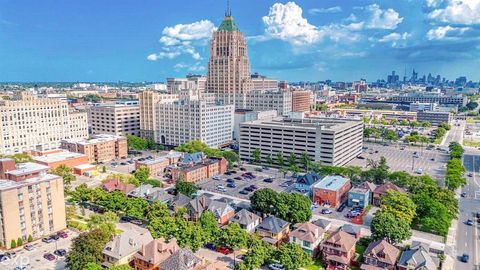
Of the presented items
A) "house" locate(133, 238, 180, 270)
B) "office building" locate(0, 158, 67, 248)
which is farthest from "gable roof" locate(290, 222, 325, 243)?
"office building" locate(0, 158, 67, 248)

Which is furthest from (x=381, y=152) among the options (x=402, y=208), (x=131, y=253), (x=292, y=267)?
(x=131, y=253)

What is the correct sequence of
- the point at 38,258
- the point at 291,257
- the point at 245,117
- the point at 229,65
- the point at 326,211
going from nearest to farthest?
the point at 291,257
the point at 38,258
the point at 326,211
the point at 245,117
the point at 229,65

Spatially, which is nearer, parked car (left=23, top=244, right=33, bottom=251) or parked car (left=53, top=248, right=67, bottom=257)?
parked car (left=53, top=248, right=67, bottom=257)

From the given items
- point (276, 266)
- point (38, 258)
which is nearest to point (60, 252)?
point (38, 258)

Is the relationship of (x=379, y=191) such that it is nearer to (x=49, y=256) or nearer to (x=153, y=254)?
(x=153, y=254)

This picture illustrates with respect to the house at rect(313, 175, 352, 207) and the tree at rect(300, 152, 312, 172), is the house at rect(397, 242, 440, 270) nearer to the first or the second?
the house at rect(313, 175, 352, 207)

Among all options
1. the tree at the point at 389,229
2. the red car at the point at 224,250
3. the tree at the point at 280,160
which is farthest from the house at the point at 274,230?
the tree at the point at 280,160
